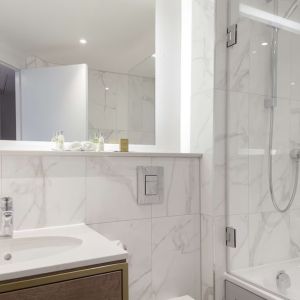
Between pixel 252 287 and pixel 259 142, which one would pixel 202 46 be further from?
pixel 252 287

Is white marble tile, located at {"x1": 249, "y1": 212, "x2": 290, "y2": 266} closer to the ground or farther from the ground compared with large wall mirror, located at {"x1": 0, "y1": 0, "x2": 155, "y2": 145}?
closer to the ground

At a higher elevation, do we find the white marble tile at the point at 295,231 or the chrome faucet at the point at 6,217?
the chrome faucet at the point at 6,217

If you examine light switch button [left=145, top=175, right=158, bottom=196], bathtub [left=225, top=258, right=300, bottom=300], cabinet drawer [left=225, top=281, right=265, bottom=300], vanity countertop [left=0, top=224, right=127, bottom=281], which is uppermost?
light switch button [left=145, top=175, right=158, bottom=196]

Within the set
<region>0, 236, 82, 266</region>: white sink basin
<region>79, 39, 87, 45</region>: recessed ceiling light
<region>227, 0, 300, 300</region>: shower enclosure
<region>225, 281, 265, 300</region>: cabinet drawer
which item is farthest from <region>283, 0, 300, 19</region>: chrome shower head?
<region>0, 236, 82, 266</region>: white sink basin

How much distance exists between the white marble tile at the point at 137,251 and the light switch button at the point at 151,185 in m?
0.15

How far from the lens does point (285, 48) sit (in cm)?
170

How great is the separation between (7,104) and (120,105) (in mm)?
563

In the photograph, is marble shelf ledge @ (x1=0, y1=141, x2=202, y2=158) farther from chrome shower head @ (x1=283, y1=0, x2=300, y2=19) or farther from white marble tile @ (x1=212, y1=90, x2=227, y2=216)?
chrome shower head @ (x1=283, y1=0, x2=300, y2=19)

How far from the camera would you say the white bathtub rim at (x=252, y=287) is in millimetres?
1319

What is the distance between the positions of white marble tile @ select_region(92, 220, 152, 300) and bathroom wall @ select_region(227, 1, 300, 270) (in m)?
Answer: 0.46

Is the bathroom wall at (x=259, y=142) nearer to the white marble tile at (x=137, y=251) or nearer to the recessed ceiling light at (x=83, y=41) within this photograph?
the white marble tile at (x=137, y=251)

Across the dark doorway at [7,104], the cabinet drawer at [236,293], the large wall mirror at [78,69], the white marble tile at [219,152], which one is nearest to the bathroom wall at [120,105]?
the large wall mirror at [78,69]

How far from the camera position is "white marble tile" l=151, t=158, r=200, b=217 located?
156 cm

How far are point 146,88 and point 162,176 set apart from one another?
1.77 ft
